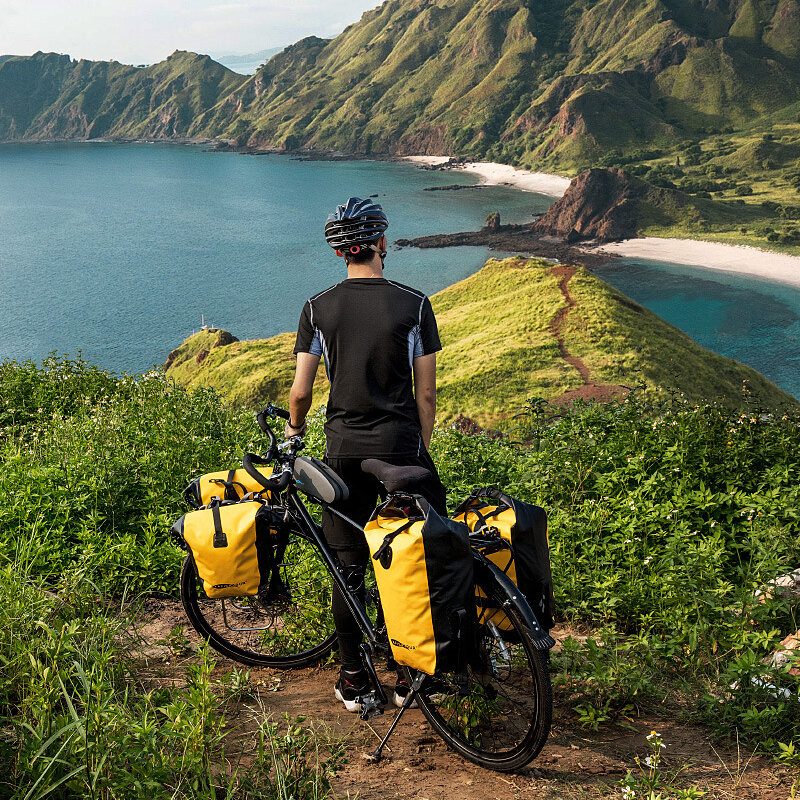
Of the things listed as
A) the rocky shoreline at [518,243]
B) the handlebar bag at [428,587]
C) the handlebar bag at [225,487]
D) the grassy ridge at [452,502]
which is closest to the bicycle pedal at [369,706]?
the grassy ridge at [452,502]

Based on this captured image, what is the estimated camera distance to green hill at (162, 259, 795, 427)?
98.0ft

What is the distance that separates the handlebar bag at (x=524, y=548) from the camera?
427 cm

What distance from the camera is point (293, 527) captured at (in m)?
5.01

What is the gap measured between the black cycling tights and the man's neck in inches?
42.9

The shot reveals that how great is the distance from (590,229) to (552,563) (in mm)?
116990

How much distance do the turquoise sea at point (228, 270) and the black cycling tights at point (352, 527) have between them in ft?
160

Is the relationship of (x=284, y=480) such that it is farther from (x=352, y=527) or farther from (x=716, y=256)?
(x=716, y=256)

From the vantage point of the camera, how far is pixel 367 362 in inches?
171

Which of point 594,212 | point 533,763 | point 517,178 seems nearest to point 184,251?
point 594,212

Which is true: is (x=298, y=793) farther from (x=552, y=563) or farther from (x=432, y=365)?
(x=552, y=563)

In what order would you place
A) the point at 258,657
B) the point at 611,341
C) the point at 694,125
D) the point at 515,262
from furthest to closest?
the point at 694,125, the point at 515,262, the point at 611,341, the point at 258,657

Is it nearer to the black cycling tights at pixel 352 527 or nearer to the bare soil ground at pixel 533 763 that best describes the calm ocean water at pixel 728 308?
the bare soil ground at pixel 533 763

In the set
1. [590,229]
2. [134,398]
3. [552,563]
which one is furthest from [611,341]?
[590,229]

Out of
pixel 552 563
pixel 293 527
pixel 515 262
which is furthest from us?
pixel 515 262
